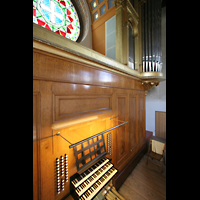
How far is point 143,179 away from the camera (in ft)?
8.68

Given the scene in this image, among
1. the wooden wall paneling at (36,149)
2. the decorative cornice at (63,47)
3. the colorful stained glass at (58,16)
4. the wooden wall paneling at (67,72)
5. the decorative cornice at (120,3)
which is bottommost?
the wooden wall paneling at (36,149)

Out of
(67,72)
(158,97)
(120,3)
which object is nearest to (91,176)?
(67,72)

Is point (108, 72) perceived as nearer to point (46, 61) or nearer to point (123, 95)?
point (123, 95)

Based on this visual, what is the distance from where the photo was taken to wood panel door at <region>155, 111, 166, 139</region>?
4621mm

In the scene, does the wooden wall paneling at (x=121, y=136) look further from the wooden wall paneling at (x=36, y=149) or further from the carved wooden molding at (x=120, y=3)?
the carved wooden molding at (x=120, y=3)

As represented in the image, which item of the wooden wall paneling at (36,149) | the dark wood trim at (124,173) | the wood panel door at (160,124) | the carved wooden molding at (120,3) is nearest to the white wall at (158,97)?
the wood panel door at (160,124)

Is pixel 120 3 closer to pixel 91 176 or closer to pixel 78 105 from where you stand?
pixel 78 105

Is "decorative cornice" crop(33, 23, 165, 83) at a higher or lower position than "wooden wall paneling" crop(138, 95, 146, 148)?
higher

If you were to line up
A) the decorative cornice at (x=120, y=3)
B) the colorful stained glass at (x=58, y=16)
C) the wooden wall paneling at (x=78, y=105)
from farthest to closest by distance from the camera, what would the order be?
the decorative cornice at (x=120, y=3)
the colorful stained glass at (x=58, y=16)
the wooden wall paneling at (x=78, y=105)

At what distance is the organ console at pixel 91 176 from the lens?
1.36m

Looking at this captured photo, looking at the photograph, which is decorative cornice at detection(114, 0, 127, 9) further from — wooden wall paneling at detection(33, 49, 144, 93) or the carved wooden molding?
wooden wall paneling at detection(33, 49, 144, 93)

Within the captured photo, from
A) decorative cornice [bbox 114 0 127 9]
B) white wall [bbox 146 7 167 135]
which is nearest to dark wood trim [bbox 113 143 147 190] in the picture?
white wall [bbox 146 7 167 135]

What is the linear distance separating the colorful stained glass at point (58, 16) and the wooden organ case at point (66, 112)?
1.42 metres

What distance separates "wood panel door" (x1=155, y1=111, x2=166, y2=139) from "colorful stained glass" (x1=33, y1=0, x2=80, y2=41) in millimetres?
4951
